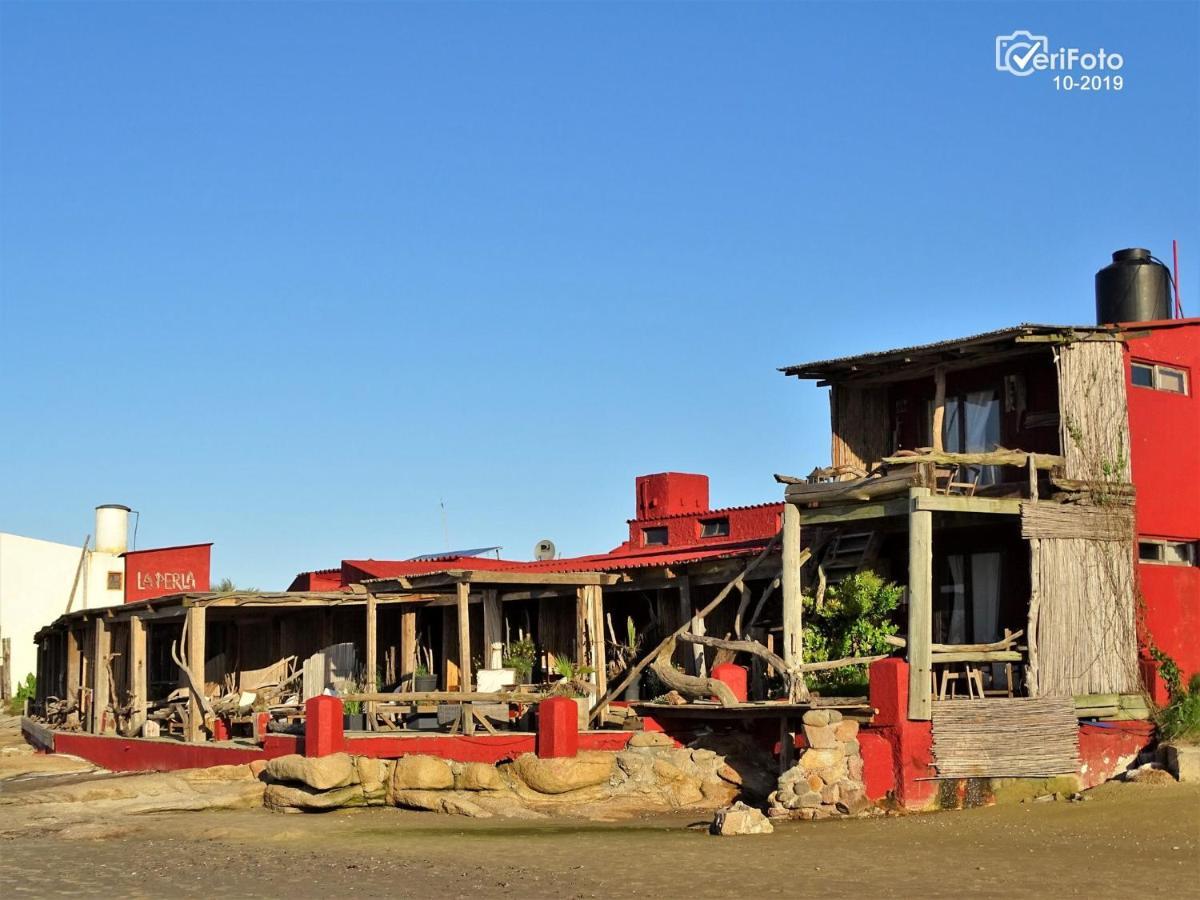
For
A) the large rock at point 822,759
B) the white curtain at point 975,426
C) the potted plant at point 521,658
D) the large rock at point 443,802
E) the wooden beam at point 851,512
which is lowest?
the large rock at point 443,802

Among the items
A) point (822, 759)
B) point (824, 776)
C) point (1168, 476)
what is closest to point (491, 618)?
point (822, 759)

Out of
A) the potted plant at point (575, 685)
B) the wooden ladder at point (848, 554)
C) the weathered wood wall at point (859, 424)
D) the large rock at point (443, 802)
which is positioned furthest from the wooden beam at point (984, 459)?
the large rock at point (443, 802)

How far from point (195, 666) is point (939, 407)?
13413 millimetres

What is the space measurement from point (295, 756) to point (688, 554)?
8.68m

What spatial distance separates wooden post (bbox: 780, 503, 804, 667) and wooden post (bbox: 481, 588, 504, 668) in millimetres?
7271

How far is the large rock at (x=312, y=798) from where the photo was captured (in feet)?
73.1

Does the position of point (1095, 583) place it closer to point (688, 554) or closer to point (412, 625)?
point (688, 554)

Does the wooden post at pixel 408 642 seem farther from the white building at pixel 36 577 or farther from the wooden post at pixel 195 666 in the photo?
the white building at pixel 36 577

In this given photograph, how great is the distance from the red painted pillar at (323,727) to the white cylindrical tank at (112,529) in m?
27.8

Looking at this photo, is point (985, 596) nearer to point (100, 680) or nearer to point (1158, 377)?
point (1158, 377)

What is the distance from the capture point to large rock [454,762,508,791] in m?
22.4

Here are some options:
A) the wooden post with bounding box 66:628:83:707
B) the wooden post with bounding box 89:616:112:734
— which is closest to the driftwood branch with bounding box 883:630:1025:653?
the wooden post with bounding box 89:616:112:734

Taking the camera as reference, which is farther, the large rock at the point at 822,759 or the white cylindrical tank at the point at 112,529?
the white cylindrical tank at the point at 112,529

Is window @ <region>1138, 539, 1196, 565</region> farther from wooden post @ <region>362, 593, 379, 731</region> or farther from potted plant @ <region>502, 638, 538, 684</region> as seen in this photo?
wooden post @ <region>362, 593, 379, 731</region>
